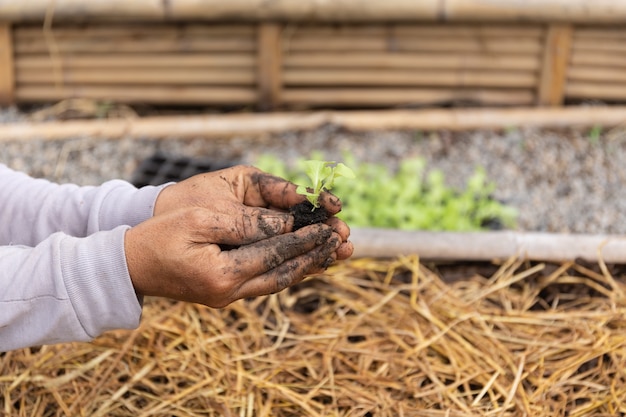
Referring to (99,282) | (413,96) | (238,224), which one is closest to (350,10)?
(413,96)

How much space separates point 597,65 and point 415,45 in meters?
0.90

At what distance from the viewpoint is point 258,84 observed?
3.72 metres

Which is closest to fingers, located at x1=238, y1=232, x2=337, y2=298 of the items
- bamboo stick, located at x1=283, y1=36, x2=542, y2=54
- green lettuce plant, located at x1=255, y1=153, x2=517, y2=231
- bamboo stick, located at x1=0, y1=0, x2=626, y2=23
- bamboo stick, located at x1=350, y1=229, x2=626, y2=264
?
bamboo stick, located at x1=350, y1=229, x2=626, y2=264

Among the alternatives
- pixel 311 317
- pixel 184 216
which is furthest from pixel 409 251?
pixel 184 216

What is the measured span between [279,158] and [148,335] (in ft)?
5.33

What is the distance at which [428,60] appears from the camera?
12.0ft

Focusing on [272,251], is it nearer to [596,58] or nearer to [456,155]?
[456,155]

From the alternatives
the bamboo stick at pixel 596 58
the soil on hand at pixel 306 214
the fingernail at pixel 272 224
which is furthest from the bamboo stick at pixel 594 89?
the fingernail at pixel 272 224

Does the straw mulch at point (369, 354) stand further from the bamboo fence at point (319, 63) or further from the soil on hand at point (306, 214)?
the bamboo fence at point (319, 63)

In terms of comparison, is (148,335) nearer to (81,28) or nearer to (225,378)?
(225,378)

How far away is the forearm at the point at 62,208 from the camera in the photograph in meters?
1.48

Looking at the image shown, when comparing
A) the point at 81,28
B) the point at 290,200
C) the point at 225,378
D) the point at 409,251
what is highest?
the point at 81,28

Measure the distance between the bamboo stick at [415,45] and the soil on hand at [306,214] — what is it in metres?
2.40

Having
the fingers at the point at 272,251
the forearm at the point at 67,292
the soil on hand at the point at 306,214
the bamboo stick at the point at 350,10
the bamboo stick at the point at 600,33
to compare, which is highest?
the bamboo stick at the point at 350,10
